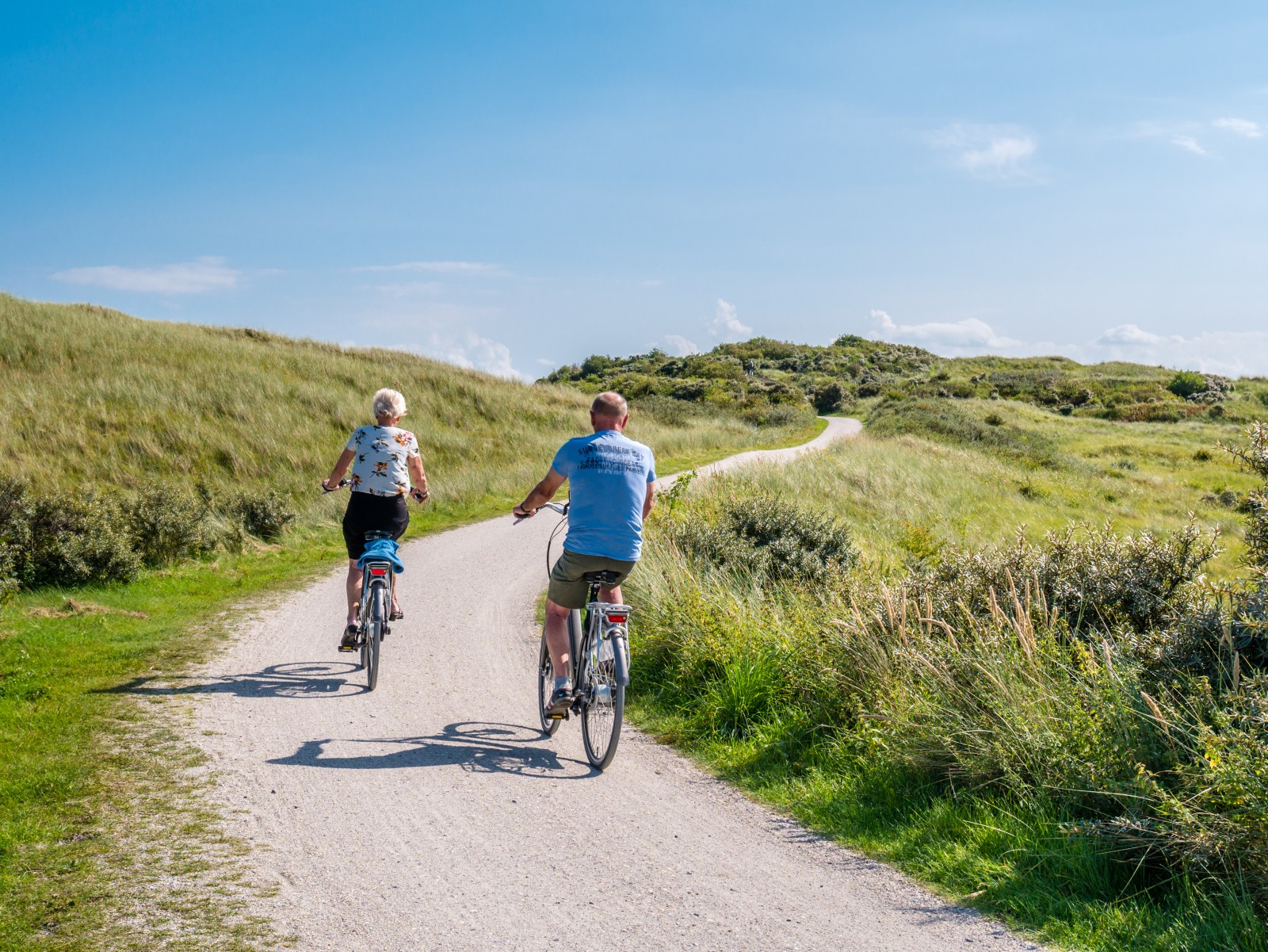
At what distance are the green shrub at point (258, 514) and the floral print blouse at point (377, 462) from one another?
307 inches

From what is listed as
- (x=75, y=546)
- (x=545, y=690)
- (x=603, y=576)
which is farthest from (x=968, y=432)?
(x=603, y=576)

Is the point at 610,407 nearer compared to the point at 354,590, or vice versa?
the point at 610,407

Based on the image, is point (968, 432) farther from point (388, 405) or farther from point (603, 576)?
point (603, 576)

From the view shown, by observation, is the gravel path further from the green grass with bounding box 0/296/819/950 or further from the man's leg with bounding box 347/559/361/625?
the man's leg with bounding box 347/559/361/625

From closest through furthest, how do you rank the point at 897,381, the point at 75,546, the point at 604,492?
the point at 604,492
the point at 75,546
the point at 897,381

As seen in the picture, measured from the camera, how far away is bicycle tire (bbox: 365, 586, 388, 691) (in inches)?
268

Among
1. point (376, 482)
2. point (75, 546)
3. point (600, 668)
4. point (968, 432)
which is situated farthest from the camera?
point (968, 432)

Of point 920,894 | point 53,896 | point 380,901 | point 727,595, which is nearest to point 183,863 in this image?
point 53,896

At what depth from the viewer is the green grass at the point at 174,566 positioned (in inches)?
150

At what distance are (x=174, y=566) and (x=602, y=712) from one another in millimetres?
8821

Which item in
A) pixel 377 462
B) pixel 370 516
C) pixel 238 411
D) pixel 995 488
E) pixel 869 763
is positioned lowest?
pixel 869 763

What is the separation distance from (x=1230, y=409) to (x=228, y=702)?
73.7m

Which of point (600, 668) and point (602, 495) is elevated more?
point (602, 495)

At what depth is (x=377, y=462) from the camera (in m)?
7.10
